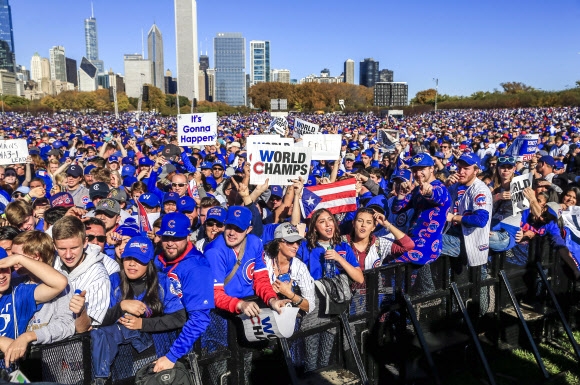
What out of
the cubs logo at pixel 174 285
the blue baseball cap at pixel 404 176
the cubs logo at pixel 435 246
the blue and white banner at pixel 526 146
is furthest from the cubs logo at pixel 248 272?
the blue and white banner at pixel 526 146

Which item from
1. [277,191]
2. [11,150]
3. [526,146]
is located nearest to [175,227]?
[277,191]

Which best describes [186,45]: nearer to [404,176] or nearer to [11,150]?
[11,150]

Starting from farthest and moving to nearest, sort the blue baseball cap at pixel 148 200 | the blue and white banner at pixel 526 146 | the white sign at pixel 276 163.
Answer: the blue and white banner at pixel 526 146 → the blue baseball cap at pixel 148 200 → the white sign at pixel 276 163

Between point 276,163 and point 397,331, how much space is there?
274 cm

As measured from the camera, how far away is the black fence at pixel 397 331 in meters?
3.70

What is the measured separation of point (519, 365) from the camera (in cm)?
571

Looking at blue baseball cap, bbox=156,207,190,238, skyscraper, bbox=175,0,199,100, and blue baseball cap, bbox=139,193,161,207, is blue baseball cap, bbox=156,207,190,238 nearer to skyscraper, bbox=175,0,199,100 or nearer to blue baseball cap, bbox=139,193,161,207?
blue baseball cap, bbox=139,193,161,207

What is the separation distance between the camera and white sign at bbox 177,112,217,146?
12453 mm

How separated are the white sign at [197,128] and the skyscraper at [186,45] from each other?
547 ft

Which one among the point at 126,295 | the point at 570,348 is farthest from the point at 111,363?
the point at 570,348

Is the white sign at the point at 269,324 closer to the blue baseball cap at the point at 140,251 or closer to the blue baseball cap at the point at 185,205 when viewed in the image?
the blue baseball cap at the point at 140,251

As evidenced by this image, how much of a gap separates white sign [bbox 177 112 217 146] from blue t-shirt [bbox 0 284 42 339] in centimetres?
912

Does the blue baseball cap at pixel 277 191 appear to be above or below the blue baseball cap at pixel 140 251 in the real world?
below

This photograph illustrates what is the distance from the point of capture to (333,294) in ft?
14.2
